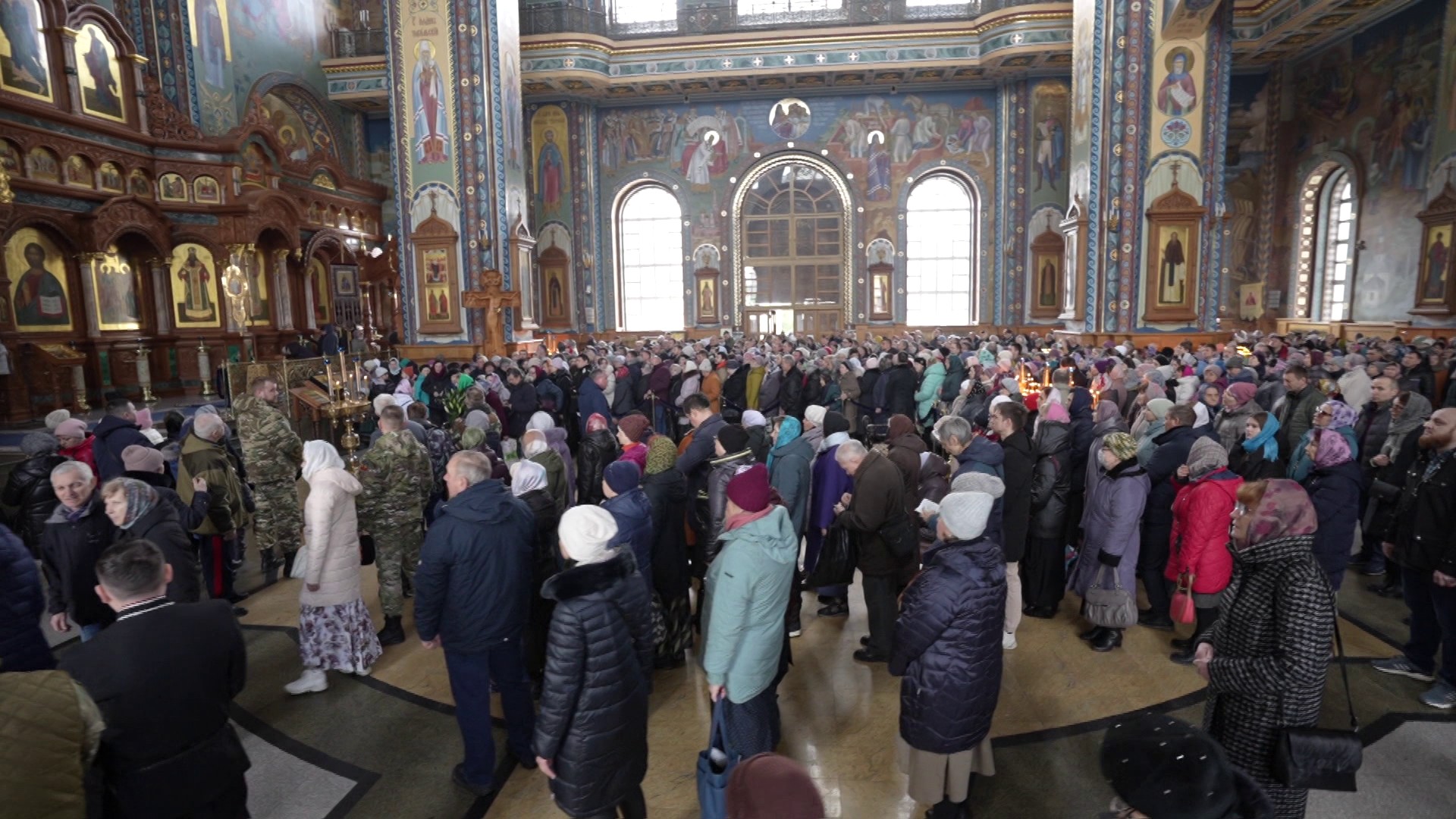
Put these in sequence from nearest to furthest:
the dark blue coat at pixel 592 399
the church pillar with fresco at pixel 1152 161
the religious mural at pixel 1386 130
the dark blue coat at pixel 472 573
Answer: the dark blue coat at pixel 472 573 < the dark blue coat at pixel 592 399 < the church pillar with fresco at pixel 1152 161 < the religious mural at pixel 1386 130

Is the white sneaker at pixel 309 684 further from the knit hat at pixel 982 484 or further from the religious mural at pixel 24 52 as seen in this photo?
the religious mural at pixel 24 52

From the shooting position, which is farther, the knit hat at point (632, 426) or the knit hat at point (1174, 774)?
the knit hat at point (632, 426)

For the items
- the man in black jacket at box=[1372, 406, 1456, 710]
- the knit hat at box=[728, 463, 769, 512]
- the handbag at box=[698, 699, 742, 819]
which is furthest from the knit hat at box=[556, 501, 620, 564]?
the man in black jacket at box=[1372, 406, 1456, 710]

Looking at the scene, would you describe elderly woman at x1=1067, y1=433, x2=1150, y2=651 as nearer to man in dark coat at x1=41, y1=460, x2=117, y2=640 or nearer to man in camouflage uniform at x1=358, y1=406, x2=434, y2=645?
man in camouflage uniform at x1=358, y1=406, x2=434, y2=645

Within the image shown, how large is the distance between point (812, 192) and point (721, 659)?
23217 mm

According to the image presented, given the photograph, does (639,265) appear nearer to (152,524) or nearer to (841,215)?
(841,215)

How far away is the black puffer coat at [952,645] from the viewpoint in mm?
3223

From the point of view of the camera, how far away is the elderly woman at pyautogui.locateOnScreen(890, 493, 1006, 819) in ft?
10.6

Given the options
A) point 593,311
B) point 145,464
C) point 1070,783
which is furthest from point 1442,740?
point 593,311

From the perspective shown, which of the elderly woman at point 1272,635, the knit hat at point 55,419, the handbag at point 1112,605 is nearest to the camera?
the elderly woman at point 1272,635

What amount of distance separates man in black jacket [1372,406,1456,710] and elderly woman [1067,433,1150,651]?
54.4 inches

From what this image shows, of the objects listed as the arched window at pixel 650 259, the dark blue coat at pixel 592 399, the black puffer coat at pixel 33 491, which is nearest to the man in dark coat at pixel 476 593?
the black puffer coat at pixel 33 491

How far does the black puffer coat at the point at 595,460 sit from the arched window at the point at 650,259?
1968 centimetres

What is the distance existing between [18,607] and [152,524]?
0.66 m
